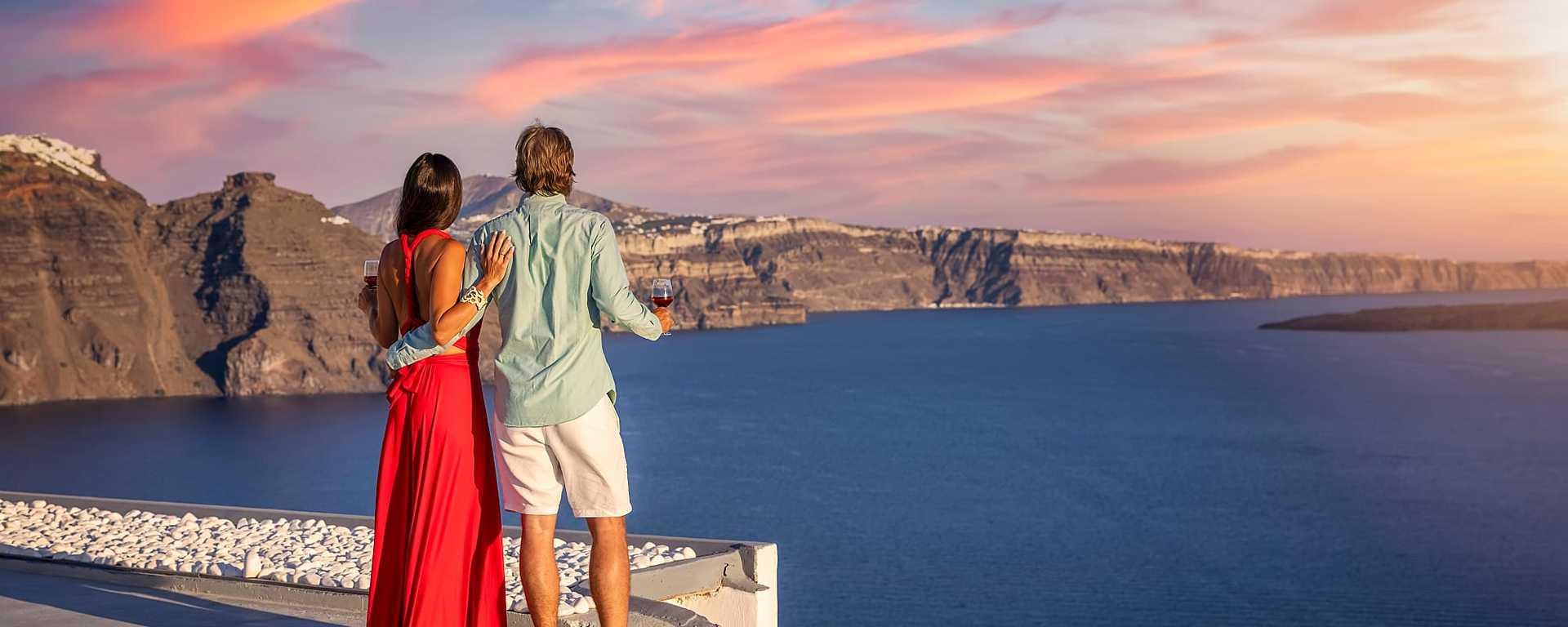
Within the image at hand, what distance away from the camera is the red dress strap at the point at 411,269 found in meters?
4.21

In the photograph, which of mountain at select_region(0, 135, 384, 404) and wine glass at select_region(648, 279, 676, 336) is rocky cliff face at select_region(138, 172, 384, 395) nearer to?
mountain at select_region(0, 135, 384, 404)

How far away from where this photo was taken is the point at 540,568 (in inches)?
170

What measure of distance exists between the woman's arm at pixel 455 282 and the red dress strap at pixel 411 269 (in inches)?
4.2

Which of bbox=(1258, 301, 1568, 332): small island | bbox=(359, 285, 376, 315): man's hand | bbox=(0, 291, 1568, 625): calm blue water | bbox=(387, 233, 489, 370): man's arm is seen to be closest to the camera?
bbox=(387, 233, 489, 370): man's arm

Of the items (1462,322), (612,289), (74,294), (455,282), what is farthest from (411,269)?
(1462,322)

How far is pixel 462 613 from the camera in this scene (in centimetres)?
439

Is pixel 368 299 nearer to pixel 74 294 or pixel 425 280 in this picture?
pixel 425 280

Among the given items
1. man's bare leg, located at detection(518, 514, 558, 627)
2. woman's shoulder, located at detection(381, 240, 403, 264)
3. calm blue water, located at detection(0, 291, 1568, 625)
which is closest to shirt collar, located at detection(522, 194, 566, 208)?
woman's shoulder, located at detection(381, 240, 403, 264)

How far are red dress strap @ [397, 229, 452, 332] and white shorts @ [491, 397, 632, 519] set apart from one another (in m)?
0.45

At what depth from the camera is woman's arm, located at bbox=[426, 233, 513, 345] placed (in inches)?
159

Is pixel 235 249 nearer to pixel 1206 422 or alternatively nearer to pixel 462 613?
pixel 1206 422

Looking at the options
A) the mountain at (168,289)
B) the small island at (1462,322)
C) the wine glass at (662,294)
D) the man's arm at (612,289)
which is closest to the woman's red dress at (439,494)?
the man's arm at (612,289)

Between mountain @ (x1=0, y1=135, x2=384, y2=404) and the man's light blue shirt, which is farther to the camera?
mountain @ (x1=0, y1=135, x2=384, y2=404)

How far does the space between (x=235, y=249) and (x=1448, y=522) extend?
137424mm
